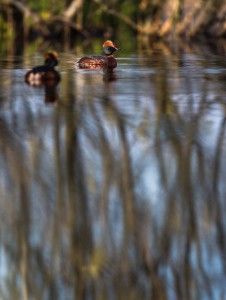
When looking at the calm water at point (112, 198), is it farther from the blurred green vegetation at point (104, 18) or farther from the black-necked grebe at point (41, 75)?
the blurred green vegetation at point (104, 18)

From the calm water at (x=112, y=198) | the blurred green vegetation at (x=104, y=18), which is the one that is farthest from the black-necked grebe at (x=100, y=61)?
the blurred green vegetation at (x=104, y=18)

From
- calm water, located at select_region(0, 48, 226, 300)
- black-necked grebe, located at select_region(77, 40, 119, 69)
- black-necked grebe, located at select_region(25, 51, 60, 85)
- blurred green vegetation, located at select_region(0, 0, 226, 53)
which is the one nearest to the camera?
calm water, located at select_region(0, 48, 226, 300)

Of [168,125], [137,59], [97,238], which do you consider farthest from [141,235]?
[137,59]

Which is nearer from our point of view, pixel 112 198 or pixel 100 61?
pixel 112 198

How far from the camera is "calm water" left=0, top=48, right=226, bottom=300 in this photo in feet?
19.6

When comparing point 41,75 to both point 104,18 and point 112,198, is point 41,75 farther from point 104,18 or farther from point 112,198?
point 104,18

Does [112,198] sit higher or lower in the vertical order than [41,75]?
higher

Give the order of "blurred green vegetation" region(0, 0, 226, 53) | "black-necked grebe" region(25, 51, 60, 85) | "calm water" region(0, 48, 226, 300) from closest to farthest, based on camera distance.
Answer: "calm water" region(0, 48, 226, 300) → "black-necked grebe" region(25, 51, 60, 85) → "blurred green vegetation" region(0, 0, 226, 53)

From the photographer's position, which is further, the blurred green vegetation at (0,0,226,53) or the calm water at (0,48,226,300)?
the blurred green vegetation at (0,0,226,53)

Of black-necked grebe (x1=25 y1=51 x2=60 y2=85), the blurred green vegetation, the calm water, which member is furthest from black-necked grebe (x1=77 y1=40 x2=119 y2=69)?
the blurred green vegetation

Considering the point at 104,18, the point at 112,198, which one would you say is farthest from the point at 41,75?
the point at 104,18

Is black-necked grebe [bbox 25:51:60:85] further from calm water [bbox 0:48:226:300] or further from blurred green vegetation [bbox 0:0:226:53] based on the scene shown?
blurred green vegetation [bbox 0:0:226:53]

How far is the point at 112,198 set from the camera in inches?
314

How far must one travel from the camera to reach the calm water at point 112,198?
599 centimetres
